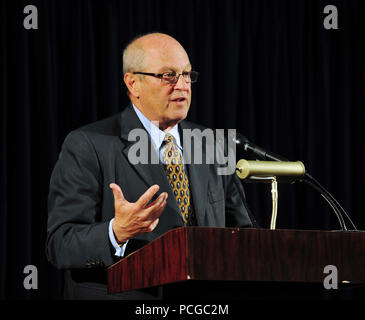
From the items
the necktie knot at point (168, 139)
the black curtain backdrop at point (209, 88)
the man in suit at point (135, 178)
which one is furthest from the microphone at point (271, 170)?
the black curtain backdrop at point (209, 88)

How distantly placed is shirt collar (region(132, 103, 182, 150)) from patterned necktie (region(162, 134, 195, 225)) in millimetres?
61

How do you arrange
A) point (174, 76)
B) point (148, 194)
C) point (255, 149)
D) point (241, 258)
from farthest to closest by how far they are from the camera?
1. point (174, 76)
2. point (255, 149)
3. point (148, 194)
4. point (241, 258)

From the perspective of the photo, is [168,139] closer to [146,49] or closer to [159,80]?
[159,80]

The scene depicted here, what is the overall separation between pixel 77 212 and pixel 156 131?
1.55ft

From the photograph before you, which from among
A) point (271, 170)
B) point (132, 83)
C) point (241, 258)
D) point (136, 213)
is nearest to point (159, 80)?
point (132, 83)

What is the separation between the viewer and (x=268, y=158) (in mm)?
1778

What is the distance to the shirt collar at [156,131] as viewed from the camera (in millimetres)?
2258

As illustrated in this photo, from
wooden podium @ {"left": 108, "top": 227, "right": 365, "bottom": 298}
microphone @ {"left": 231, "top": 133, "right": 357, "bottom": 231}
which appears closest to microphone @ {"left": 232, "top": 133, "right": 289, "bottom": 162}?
microphone @ {"left": 231, "top": 133, "right": 357, "bottom": 231}

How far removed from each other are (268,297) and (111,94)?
194 cm

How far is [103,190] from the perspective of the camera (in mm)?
2121

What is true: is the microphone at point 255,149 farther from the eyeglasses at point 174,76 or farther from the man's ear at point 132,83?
the man's ear at point 132,83

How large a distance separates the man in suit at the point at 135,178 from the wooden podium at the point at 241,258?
1.41ft
